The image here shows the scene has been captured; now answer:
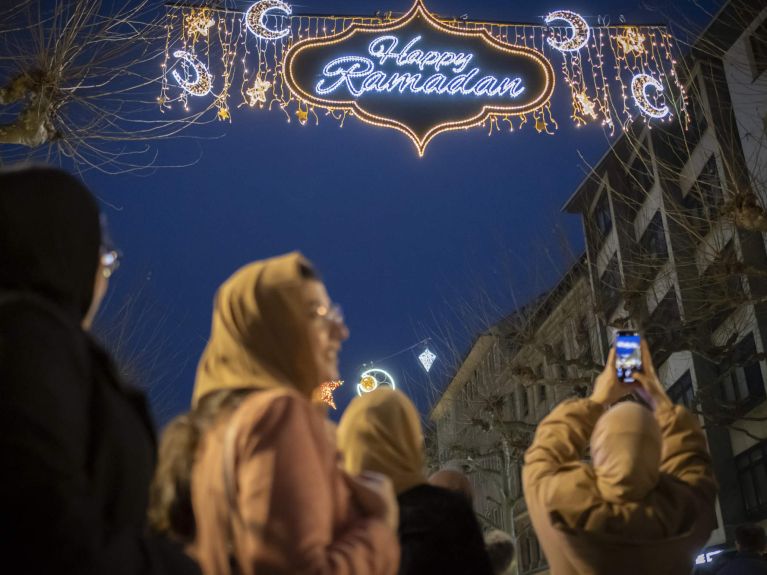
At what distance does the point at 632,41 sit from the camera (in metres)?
9.81

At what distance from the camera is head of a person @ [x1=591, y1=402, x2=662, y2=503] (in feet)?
9.68

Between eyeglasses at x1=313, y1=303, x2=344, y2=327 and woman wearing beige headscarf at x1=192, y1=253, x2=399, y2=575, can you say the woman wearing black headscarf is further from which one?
eyeglasses at x1=313, y1=303, x2=344, y2=327

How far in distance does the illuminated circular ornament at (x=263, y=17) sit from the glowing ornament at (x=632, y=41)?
12.7ft

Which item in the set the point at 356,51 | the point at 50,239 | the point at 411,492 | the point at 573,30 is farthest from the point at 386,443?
the point at 573,30

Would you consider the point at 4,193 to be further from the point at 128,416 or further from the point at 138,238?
the point at 138,238

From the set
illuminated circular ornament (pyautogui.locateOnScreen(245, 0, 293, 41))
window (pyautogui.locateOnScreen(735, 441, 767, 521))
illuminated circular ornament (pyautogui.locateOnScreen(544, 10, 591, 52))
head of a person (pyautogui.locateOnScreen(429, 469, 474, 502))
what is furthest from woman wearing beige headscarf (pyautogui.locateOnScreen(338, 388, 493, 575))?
window (pyautogui.locateOnScreen(735, 441, 767, 521))

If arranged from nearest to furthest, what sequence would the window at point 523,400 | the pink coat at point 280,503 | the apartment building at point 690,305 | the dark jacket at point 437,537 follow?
the pink coat at point 280,503
the dark jacket at point 437,537
the apartment building at point 690,305
the window at point 523,400

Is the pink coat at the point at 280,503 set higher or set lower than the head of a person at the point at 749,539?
higher

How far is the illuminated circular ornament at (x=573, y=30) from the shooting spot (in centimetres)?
972

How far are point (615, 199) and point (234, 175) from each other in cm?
5086

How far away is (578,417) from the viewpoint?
3268 mm

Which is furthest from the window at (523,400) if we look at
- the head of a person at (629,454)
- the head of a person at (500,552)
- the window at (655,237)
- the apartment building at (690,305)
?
the head of a person at (629,454)

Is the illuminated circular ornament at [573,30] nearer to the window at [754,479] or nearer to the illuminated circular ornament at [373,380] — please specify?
the illuminated circular ornament at [373,380]

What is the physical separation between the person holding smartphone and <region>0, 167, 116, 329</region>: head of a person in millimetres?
1931
